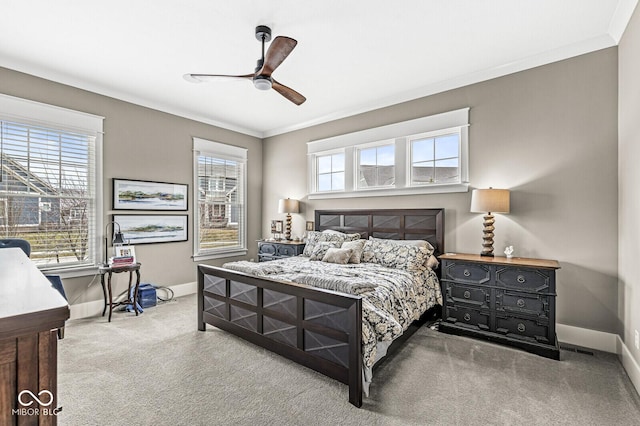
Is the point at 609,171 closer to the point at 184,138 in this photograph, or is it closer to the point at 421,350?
the point at 421,350

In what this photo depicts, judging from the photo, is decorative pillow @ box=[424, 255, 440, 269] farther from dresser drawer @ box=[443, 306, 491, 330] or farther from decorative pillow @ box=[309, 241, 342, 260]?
decorative pillow @ box=[309, 241, 342, 260]

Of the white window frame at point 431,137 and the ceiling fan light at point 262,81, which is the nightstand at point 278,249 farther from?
the ceiling fan light at point 262,81

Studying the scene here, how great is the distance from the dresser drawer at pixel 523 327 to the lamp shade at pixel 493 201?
1.04 meters

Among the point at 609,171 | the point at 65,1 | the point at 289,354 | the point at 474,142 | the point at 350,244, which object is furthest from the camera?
the point at 350,244

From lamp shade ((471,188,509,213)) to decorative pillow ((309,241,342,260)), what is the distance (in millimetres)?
1823

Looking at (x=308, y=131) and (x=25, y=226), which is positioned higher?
(x=308, y=131)

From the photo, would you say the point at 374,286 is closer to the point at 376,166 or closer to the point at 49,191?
the point at 376,166

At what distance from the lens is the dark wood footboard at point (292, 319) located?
2.21 meters

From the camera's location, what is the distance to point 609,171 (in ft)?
9.69

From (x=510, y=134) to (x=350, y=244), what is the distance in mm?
2216

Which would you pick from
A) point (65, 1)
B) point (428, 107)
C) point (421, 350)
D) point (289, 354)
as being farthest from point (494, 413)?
point (65, 1)

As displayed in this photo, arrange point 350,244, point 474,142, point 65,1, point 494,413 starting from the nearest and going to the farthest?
point 494,413 < point 65,1 < point 474,142 < point 350,244

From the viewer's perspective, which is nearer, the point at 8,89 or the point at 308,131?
the point at 8,89

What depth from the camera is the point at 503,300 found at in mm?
3049
